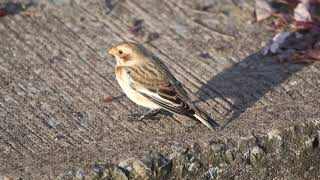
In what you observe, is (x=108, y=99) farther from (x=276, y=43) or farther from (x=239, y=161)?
(x=276, y=43)

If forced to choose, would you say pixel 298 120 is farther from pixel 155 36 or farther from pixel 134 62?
pixel 155 36

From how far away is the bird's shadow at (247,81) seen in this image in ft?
21.1

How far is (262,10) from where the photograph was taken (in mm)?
7758

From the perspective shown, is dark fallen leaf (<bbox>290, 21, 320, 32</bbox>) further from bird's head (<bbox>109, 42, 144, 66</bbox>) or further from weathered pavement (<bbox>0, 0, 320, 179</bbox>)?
bird's head (<bbox>109, 42, 144, 66</bbox>)

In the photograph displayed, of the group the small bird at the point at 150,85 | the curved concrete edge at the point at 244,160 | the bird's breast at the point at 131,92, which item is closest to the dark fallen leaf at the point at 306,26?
the curved concrete edge at the point at 244,160

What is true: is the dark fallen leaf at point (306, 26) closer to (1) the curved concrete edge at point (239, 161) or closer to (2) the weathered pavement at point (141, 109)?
(2) the weathered pavement at point (141, 109)

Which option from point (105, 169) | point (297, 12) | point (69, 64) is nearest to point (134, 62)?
point (69, 64)

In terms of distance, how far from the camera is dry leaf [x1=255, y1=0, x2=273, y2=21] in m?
7.71

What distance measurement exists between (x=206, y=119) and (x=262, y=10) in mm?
2311

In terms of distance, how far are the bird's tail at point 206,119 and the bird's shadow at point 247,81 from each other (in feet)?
0.85

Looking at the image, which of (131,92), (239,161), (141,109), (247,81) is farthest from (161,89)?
(247,81)

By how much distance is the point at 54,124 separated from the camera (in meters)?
5.92

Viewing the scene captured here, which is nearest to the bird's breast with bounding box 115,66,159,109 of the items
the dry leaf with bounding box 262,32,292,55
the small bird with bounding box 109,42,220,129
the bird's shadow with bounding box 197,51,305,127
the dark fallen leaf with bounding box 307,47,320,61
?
the small bird with bounding box 109,42,220,129

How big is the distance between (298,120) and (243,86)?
85 cm
